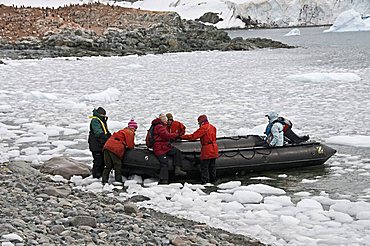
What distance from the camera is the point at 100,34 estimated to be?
4147 centimetres

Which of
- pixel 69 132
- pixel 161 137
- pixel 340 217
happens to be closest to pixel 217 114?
pixel 69 132

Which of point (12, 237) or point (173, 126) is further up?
point (173, 126)

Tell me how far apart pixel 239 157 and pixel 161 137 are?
4.73ft

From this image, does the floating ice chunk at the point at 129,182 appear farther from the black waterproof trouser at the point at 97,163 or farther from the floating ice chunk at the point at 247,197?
the floating ice chunk at the point at 247,197

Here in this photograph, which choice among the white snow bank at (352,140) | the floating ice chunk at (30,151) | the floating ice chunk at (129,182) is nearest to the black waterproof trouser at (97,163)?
the floating ice chunk at (129,182)

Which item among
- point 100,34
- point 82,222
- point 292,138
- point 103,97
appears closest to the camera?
point 82,222

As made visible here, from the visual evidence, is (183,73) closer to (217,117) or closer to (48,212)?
(217,117)

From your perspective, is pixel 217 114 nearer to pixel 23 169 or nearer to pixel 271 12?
pixel 23 169

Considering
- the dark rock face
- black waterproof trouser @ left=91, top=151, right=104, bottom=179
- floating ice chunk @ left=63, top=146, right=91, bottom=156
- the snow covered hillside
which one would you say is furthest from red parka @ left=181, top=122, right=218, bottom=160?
the dark rock face

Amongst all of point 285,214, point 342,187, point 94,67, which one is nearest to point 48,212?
point 285,214

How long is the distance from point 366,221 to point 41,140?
7246mm

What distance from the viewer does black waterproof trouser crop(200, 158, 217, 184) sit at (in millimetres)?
9062

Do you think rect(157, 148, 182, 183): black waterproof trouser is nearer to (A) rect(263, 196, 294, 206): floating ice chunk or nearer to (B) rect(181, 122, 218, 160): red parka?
(B) rect(181, 122, 218, 160): red parka

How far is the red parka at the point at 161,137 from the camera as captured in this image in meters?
8.96
